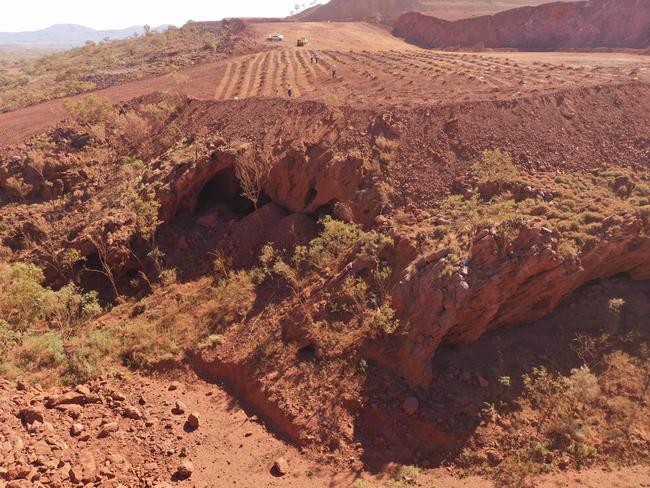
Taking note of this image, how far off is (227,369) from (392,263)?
24.3 ft

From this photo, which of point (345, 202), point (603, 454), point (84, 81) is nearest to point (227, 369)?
point (345, 202)

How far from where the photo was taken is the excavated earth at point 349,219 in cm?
1337

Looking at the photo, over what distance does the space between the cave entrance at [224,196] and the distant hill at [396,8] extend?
42.3 m

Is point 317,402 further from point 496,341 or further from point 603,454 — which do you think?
point 603,454

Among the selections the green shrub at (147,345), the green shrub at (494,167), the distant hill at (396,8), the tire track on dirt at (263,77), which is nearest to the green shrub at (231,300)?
the green shrub at (147,345)

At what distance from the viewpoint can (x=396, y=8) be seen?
7212 cm

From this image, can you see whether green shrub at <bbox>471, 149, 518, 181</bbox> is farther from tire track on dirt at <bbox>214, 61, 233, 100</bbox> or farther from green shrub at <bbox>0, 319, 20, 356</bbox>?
green shrub at <bbox>0, 319, 20, 356</bbox>

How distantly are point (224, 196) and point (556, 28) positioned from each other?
38.4 metres

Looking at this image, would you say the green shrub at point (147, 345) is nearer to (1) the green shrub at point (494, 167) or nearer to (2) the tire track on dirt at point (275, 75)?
(1) the green shrub at point (494, 167)

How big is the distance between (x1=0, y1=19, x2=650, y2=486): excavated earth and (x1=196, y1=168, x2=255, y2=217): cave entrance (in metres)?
0.11

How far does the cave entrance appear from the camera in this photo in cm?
2373

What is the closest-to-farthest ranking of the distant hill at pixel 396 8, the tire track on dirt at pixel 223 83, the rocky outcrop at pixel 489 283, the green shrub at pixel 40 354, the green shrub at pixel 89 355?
the rocky outcrop at pixel 489 283, the green shrub at pixel 89 355, the green shrub at pixel 40 354, the tire track on dirt at pixel 223 83, the distant hill at pixel 396 8

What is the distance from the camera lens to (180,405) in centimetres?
1437

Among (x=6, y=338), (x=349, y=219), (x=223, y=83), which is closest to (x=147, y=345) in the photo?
(x=6, y=338)
